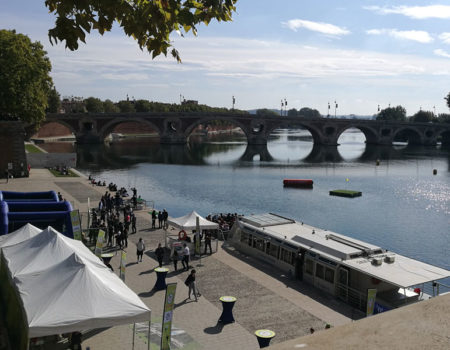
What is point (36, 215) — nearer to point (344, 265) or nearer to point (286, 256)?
point (286, 256)

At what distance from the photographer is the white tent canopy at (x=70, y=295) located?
1141 cm

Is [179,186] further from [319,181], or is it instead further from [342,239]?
[342,239]

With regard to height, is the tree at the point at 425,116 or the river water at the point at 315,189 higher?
the tree at the point at 425,116

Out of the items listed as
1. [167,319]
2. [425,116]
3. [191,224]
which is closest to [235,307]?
[167,319]

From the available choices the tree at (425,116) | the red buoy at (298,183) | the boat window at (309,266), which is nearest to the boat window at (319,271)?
the boat window at (309,266)

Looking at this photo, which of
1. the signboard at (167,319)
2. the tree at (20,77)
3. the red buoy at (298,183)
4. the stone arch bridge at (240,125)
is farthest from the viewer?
the stone arch bridge at (240,125)

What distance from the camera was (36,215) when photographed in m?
23.0

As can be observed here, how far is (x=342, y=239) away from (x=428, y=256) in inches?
543

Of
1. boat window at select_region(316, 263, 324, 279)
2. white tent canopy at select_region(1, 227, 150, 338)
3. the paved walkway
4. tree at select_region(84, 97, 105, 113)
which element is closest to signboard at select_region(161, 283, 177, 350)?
white tent canopy at select_region(1, 227, 150, 338)

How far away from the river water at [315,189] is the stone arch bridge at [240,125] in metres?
13.6

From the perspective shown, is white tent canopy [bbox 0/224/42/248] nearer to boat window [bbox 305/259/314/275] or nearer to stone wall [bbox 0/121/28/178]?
boat window [bbox 305/259/314/275]

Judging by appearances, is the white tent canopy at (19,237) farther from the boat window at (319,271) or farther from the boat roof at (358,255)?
the boat window at (319,271)

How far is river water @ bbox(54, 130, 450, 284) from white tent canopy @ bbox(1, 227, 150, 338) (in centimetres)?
2197

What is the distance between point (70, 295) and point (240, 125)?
11675cm
